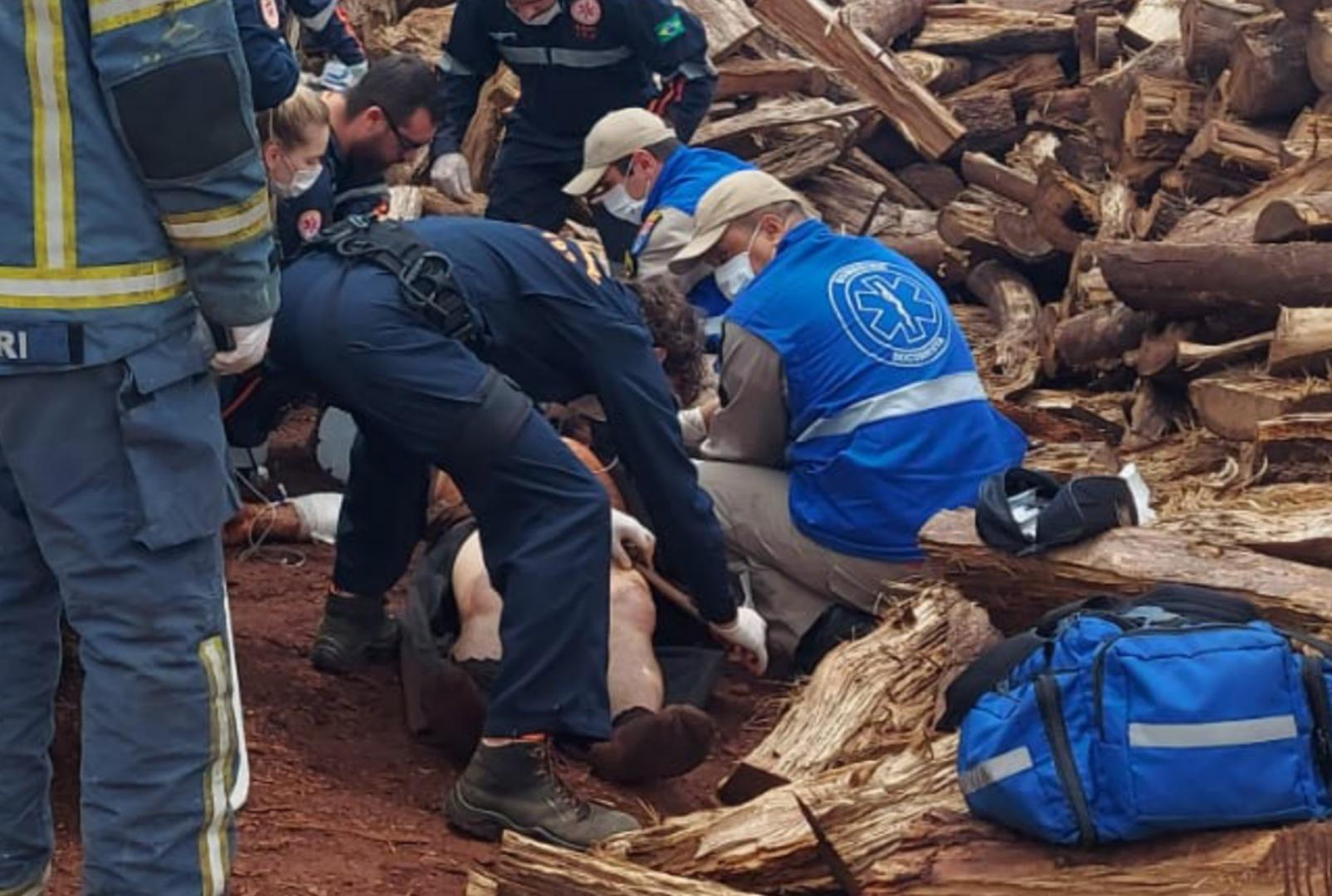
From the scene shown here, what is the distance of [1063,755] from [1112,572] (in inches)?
48.0

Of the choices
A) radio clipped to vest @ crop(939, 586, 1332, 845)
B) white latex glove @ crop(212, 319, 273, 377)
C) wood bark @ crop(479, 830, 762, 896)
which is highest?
white latex glove @ crop(212, 319, 273, 377)

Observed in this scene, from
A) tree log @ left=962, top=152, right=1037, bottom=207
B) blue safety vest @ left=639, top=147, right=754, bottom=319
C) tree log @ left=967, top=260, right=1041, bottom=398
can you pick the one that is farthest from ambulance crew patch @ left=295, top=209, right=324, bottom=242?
tree log @ left=962, top=152, right=1037, bottom=207

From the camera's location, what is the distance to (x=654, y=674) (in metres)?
5.25

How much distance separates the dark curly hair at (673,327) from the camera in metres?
5.53

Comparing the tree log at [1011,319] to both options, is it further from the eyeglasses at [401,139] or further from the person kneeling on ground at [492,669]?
the person kneeling on ground at [492,669]

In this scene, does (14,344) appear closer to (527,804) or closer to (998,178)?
(527,804)

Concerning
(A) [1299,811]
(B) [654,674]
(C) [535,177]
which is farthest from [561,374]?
(C) [535,177]

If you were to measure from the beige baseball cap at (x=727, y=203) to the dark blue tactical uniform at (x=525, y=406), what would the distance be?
3.96 ft

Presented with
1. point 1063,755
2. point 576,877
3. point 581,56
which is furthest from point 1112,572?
point 581,56

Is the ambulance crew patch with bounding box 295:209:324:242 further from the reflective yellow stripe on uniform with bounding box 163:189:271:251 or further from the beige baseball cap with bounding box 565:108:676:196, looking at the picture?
the reflective yellow stripe on uniform with bounding box 163:189:271:251

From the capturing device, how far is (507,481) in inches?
181

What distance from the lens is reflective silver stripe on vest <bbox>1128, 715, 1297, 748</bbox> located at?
11.5 ft

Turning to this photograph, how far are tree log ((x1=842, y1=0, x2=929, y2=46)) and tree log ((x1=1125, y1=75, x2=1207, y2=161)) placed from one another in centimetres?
250

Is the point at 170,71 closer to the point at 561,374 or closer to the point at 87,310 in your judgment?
the point at 87,310
